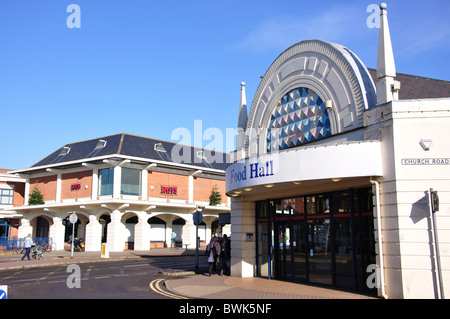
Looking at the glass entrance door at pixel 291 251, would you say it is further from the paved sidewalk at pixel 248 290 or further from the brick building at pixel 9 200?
the brick building at pixel 9 200

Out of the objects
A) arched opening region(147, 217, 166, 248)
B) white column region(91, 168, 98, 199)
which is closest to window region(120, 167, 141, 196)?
white column region(91, 168, 98, 199)

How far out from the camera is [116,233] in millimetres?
37281

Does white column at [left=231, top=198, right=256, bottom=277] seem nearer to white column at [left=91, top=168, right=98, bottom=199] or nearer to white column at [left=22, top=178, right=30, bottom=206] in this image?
white column at [left=91, top=168, right=98, bottom=199]

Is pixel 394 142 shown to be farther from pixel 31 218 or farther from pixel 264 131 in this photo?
pixel 31 218

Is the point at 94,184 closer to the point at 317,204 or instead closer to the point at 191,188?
the point at 191,188

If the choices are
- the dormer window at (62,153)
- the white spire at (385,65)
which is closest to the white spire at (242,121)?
the white spire at (385,65)

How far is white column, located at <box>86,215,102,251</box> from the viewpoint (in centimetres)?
3794

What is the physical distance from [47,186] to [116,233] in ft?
36.5

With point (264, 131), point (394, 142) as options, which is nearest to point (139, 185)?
point (264, 131)

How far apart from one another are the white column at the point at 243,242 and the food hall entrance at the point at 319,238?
0.89 ft

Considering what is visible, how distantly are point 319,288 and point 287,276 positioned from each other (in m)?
2.28

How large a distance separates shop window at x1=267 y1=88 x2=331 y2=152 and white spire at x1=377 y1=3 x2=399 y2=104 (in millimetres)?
2641

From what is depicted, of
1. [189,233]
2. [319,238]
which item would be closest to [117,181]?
[189,233]

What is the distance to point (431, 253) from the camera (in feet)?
35.2
